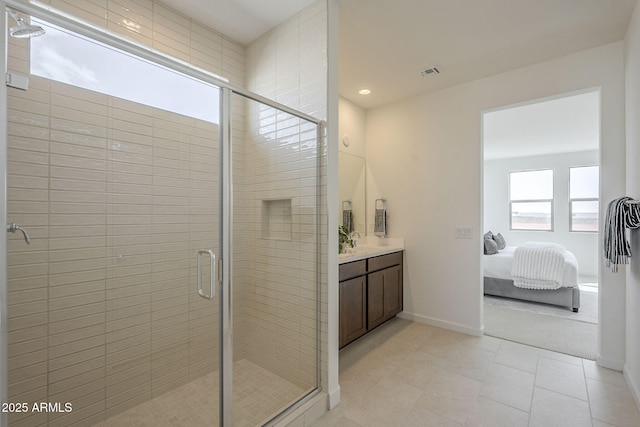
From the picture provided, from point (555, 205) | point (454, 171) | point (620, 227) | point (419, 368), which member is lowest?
point (419, 368)

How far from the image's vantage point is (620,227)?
6.83 feet

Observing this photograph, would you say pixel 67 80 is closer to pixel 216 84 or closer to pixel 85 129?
pixel 85 129

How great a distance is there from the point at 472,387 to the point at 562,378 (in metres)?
0.78

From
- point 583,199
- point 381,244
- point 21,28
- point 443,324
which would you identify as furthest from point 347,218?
point 583,199

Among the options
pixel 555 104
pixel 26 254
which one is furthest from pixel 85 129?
pixel 555 104

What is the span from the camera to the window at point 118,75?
54.7 inches

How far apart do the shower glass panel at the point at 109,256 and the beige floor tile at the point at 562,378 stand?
7.91 ft

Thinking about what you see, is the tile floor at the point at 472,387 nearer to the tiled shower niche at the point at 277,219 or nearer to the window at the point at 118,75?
the tiled shower niche at the point at 277,219

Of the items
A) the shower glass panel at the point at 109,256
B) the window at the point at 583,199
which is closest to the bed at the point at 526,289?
the window at the point at 583,199

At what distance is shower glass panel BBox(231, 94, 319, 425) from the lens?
192 centimetres

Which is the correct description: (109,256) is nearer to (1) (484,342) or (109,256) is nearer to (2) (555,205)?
(1) (484,342)

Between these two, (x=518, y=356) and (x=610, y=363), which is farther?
(x=518, y=356)

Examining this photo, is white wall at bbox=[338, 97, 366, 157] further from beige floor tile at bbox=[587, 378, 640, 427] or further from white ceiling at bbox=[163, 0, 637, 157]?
beige floor tile at bbox=[587, 378, 640, 427]

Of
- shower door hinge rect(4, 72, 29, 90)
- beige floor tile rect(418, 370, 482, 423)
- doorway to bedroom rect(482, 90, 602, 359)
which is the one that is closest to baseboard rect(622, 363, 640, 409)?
doorway to bedroom rect(482, 90, 602, 359)
